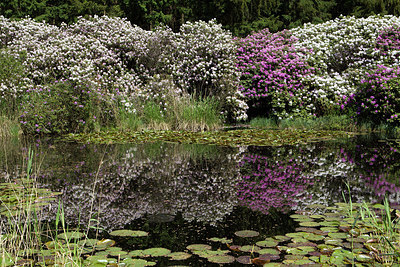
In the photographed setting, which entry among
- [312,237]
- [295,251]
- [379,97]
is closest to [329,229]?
[312,237]


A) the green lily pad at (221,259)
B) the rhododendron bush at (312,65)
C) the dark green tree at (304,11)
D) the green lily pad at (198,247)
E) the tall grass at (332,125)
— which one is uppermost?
the dark green tree at (304,11)

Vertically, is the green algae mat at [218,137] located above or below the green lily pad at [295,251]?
above

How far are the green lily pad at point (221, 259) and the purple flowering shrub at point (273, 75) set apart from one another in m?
10.1

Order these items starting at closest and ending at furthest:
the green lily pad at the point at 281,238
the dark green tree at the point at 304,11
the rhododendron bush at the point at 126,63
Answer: the green lily pad at the point at 281,238
the rhododendron bush at the point at 126,63
the dark green tree at the point at 304,11

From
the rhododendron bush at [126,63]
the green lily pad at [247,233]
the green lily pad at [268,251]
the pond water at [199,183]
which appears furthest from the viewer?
the rhododendron bush at [126,63]

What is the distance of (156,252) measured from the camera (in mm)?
2951

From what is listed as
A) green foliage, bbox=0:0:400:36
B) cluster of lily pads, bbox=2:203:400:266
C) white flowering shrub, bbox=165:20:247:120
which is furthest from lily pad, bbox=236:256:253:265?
green foliage, bbox=0:0:400:36

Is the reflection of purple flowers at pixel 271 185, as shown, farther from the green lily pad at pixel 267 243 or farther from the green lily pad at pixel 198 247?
the green lily pad at pixel 198 247

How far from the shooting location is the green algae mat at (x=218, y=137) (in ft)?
30.8

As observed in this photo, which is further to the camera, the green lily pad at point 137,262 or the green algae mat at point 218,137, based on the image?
the green algae mat at point 218,137

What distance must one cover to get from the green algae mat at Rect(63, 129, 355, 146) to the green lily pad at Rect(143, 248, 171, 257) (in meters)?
6.18

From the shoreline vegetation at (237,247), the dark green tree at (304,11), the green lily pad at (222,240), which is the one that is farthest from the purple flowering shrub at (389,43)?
the green lily pad at (222,240)

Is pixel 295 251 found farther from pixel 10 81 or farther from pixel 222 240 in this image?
pixel 10 81

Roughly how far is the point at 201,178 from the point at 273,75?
787cm
